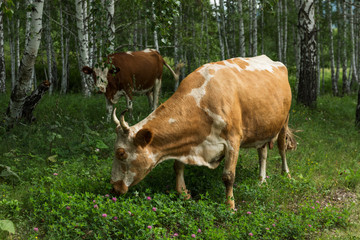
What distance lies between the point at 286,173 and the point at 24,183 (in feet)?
14.0

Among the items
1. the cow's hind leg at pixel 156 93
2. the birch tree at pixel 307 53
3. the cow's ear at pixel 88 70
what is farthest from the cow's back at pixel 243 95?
the birch tree at pixel 307 53

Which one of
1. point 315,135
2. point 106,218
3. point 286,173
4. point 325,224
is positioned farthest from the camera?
point 315,135

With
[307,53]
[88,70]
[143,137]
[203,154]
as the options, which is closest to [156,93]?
[88,70]

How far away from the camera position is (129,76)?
32.2 feet

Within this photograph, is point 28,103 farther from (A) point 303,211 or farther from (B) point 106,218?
(A) point 303,211

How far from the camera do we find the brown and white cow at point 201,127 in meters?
4.64

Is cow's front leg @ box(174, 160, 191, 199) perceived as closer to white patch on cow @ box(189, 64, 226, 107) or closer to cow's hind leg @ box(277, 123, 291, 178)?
white patch on cow @ box(189, 64, 226, 107)

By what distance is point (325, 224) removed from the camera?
4684 mm

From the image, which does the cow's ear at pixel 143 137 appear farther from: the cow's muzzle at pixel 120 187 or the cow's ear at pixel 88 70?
the cow's ear at pixel 88 70

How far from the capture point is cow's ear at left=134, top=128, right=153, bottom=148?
444 cm

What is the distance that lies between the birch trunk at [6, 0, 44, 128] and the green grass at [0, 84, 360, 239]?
416mm

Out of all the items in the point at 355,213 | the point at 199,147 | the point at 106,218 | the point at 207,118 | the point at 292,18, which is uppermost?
the point at 292,18

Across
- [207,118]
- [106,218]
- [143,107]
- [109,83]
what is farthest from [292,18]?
[106,218]

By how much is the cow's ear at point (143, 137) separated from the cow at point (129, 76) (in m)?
4.68
